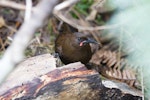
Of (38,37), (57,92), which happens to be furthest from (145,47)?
(38,37)

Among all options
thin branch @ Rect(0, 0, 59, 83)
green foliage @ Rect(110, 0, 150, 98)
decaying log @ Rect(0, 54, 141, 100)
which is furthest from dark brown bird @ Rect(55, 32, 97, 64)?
thin branch @ Rect(0, 0, 59, 83)

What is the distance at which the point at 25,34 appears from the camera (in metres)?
1.26

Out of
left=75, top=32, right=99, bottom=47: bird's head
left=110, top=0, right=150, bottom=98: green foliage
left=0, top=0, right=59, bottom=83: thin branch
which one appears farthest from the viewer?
left=75, top=32, right=99, bottom=47: bird's head

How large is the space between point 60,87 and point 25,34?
1.71 metres

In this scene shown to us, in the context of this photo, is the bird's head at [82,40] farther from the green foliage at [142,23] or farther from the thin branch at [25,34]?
the thin branch at [25,34]

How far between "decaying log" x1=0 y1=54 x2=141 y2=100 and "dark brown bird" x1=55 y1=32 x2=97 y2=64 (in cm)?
104

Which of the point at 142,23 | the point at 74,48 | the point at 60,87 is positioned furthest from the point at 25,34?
the point at 74,48

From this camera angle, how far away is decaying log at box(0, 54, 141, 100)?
2.91 metres

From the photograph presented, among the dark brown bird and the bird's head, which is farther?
the bird's head

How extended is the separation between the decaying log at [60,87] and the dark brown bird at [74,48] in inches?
41.0

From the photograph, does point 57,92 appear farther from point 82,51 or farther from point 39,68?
point 82,51

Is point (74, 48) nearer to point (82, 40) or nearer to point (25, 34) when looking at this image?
point (82, 40)

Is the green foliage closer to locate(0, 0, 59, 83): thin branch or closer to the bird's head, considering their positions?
the bird's head

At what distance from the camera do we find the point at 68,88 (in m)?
2.96
